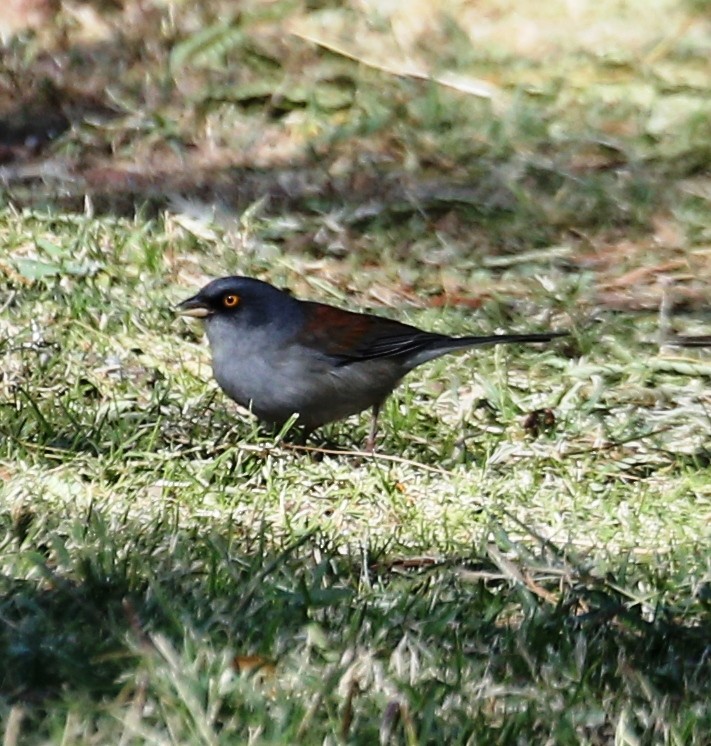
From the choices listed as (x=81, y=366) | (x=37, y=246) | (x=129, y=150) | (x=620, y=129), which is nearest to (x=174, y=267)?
(x=37, y=246)

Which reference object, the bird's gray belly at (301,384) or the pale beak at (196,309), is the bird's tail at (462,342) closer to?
the bird's gray belly at (301,384)

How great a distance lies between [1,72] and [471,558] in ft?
22.0

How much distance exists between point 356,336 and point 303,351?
0.22 m

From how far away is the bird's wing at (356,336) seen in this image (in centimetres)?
602

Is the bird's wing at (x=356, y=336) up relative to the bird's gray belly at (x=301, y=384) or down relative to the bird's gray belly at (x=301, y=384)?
up

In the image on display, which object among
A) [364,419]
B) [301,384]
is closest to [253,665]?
[301,384]

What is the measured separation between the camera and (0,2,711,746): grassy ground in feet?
11.0

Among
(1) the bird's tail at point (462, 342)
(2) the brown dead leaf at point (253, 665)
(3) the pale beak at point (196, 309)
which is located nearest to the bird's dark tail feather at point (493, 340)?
(1) the bird's tail at point (462, 342)

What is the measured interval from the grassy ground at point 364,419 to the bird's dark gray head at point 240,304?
332mm

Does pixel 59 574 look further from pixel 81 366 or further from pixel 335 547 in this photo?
pixel 81 366

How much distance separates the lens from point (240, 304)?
6.04m

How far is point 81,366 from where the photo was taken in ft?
20.1

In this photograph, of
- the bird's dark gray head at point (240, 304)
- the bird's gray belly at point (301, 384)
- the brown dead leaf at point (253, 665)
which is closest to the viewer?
the brown dead leaf at point (253, 665)

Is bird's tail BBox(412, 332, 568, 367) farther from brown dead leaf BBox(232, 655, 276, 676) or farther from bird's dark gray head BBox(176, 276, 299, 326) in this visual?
brown dead leaf BBox(232, 655, 276, 676)
